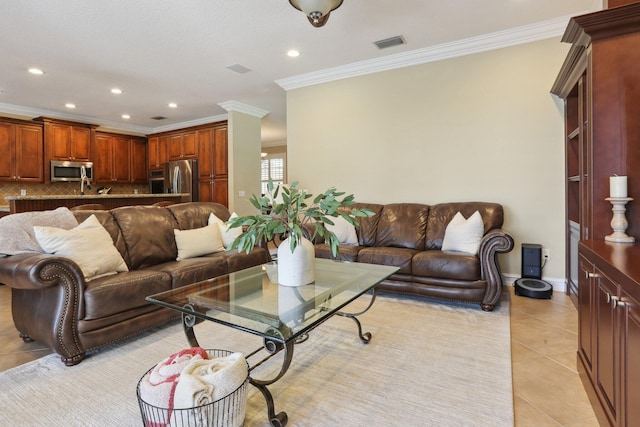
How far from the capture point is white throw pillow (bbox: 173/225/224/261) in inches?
124

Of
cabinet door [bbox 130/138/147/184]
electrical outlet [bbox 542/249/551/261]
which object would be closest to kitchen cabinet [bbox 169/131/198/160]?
cabinet door [bbox 130/138/147/184]

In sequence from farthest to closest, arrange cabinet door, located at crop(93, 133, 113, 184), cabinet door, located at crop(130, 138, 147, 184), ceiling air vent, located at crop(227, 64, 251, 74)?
cabinet door, located at crop(130, 138, 147, 184) < cabinet door, located at crop(93, 133, 113, 184) < ceiling air vent, located at crop(227, 64, 251, 74)

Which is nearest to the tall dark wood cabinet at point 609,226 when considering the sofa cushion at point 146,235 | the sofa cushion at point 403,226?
the sofa cushion at point 403,226

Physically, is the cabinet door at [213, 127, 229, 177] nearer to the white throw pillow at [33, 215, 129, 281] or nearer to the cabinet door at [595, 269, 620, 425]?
the white throw pillow at [33, 215, 129, 281]

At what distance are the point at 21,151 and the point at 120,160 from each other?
1.77 meters

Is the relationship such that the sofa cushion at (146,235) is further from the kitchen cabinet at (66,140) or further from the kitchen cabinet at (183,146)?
the kitchen cabinet at (66,140)

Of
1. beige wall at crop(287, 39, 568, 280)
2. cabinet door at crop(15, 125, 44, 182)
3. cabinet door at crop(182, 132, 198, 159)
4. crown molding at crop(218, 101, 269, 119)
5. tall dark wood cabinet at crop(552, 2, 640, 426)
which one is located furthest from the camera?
cabinet door at crop(182, 132, 198, 159)

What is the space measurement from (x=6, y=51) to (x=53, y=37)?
86 cm

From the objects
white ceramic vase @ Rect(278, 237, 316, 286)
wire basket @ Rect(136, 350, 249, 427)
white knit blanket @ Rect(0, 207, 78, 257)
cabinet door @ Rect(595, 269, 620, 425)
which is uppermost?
white knit blanket @ Rect(0, 207, 78, 257)

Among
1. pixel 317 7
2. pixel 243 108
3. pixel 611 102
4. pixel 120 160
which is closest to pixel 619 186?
pixel 611 102

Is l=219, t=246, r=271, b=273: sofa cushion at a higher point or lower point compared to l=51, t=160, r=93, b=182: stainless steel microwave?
lower

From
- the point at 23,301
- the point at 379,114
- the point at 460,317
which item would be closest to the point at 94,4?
the point at 23,301

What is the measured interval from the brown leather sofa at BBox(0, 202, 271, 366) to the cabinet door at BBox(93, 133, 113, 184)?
5.10m

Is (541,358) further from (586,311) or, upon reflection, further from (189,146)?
(189,146)
